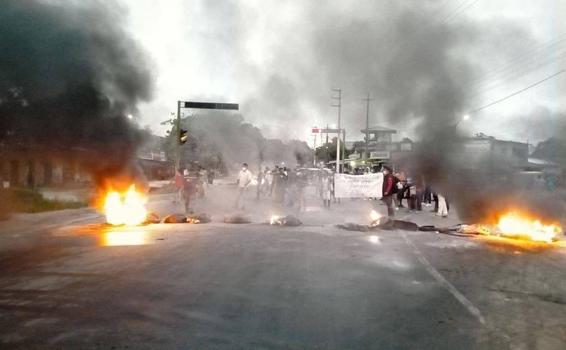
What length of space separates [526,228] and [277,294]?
270 inches

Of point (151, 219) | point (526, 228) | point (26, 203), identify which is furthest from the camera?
point (26, 203)

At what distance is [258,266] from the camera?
21.7 ft

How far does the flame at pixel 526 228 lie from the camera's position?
9.73m

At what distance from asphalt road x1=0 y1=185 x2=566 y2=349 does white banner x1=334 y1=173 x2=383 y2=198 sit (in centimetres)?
1055

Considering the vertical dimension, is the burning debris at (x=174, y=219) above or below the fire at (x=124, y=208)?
below

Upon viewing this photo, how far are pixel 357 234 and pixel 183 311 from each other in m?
6.25

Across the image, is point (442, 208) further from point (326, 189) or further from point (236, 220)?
point (236, 220)

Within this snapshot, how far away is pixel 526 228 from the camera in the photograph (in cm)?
1010

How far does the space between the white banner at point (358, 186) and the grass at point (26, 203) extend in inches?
357

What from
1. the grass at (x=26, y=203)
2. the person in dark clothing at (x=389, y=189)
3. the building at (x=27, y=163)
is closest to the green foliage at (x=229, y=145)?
the grass at (x=26, y=203)

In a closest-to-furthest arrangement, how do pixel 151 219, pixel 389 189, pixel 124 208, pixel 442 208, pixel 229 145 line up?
pixel 151 219, pixel 124 208, pixel 389 189, pixel 442 208, pixel 229 145

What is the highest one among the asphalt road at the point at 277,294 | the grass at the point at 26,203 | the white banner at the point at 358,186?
the white banner at the point at 358,186

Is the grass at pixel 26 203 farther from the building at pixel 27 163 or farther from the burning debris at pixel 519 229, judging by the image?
the burning debris at pixel 519 229

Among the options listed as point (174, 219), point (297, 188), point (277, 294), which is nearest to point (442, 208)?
point (297, 188)
